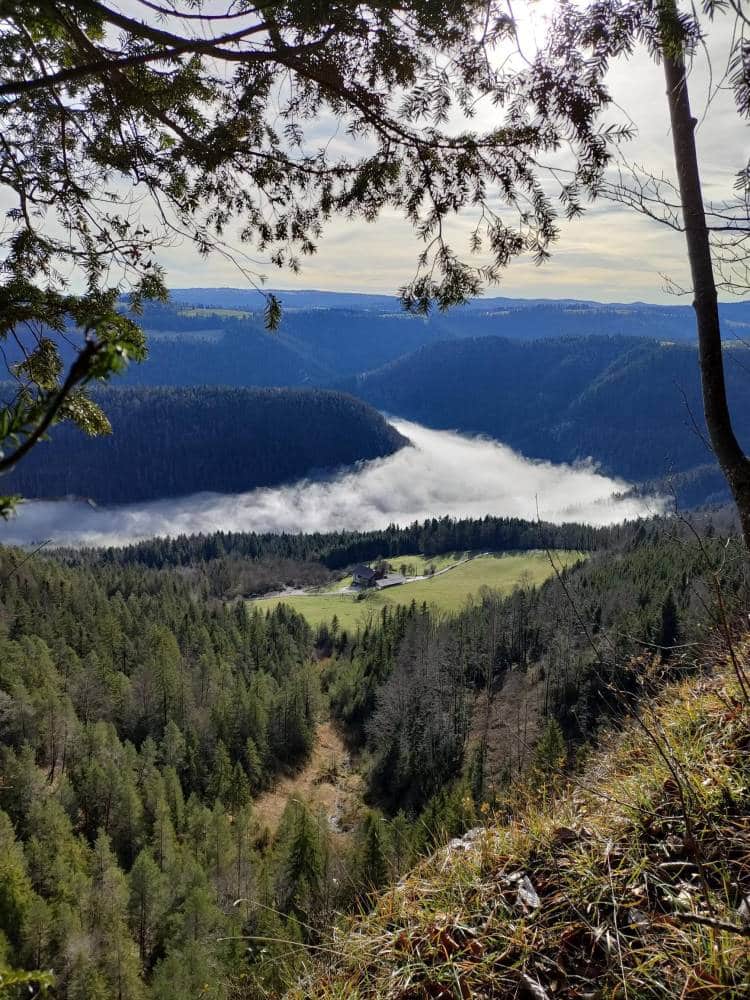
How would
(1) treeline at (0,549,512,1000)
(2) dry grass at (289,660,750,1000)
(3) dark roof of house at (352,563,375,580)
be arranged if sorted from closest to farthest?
(2) dry grass at (289,660,750,1000)
(1) treeline at (0,549,512,1000)
(3) dark roof of house at (352,563,375,580)

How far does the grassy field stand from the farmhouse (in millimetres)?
5417

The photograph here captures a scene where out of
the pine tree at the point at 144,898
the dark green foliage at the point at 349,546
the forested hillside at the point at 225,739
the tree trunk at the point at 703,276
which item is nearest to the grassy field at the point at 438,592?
the dark green foliage at the point at 349,546

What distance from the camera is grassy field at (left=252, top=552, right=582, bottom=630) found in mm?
111062

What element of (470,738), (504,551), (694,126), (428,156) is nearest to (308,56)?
(428,156)

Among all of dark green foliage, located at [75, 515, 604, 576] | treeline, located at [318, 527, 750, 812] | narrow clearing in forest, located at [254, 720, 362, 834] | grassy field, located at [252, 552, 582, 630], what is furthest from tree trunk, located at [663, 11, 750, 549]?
dark green foliage, located at [75, 515, 604, 576]

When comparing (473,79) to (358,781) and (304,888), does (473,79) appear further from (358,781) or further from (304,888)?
(358,781)

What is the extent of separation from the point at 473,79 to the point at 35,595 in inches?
2978

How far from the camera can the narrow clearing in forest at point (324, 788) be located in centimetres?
5016

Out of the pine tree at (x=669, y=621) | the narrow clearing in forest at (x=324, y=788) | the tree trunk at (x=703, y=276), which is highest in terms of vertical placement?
the tree trunk at (x=703, y=276)

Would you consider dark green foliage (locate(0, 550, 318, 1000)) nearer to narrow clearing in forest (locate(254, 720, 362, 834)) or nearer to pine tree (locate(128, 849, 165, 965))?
pine tree (locate(128, 849, 165, 965))

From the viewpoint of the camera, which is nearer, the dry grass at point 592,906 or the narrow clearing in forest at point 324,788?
the dry grass at point 592,906

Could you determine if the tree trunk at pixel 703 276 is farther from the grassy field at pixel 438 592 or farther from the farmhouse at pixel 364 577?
the farmhouse at pixel 364 577

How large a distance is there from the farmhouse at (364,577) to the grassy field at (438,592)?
17.8ft

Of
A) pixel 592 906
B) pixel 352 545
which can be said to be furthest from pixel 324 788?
pixel 352 545
